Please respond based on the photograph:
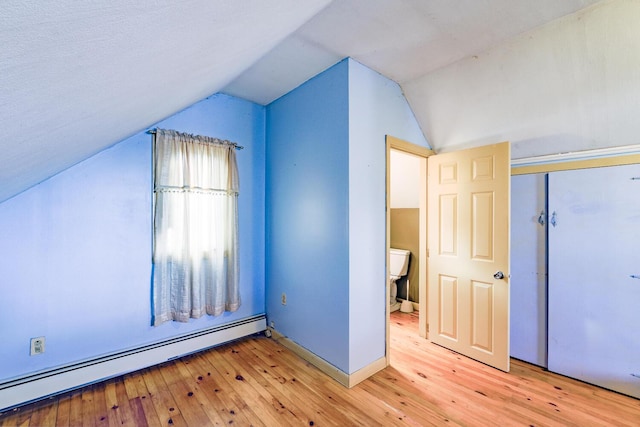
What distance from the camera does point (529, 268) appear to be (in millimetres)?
2473

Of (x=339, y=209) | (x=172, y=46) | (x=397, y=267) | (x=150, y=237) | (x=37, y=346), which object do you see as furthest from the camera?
(x=397, y=267)

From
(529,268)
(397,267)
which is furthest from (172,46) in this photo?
(397,267)

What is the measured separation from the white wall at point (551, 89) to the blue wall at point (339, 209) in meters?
0.43

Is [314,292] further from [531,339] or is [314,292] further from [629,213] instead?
[629,213]

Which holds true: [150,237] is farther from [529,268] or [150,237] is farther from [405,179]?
[529,268]

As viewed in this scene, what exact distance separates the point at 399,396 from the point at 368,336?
0.47 meters

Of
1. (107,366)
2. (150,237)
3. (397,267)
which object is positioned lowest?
(107,366)

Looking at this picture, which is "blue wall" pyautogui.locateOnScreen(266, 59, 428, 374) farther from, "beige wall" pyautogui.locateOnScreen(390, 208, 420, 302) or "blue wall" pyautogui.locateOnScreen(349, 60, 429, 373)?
"beige wall" pyautogui.locateOnScreen(390, 208, 420, 302)

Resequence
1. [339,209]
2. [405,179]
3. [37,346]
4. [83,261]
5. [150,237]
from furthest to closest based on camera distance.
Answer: [405,179] → [150,237] → [339,209] → [83,261] → [37,346]

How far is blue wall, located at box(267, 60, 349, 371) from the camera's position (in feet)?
7.34

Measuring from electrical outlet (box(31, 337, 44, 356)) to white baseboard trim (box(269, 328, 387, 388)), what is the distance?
1.92 metres

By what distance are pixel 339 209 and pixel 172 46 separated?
162 cm

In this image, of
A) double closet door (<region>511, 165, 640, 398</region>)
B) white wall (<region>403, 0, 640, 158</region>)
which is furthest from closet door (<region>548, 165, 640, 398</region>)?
white wall (<region>403, 0, 640, 158</region>)

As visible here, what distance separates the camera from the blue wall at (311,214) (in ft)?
7.34
